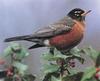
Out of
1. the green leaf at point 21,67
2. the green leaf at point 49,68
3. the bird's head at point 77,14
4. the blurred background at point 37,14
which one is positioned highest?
the green leaf at point 21,67

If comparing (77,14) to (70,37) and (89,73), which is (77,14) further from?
(89,73)

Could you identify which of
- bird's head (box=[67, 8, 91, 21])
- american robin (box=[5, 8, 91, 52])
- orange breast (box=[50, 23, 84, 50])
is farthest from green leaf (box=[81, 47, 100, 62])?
bird's head (box=[67, 8, 91, 21])

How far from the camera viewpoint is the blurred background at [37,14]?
4358 millimetres

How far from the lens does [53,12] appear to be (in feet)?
16.1

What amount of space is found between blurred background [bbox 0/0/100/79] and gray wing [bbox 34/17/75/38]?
1.69 meters

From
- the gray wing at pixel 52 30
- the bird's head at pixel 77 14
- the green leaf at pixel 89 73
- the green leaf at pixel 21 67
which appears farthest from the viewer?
the bird's head at pixel 77 14

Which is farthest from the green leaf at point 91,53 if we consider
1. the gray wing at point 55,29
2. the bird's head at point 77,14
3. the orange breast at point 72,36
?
the bird's head at point 77,14

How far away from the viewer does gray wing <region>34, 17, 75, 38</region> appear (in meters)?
2.16

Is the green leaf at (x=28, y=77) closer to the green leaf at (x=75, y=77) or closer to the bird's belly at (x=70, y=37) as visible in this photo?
the green leaf at (x=75, y=77)

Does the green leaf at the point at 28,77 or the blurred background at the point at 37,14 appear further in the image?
the blurred background at the point at 37,14

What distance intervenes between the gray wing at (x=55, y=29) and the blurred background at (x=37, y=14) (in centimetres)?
169

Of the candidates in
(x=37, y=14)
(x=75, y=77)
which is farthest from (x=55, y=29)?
(x=37, y=14)

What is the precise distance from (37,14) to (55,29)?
2.82m

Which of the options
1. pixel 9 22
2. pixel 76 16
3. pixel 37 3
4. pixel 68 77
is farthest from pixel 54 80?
pixel 37 3
